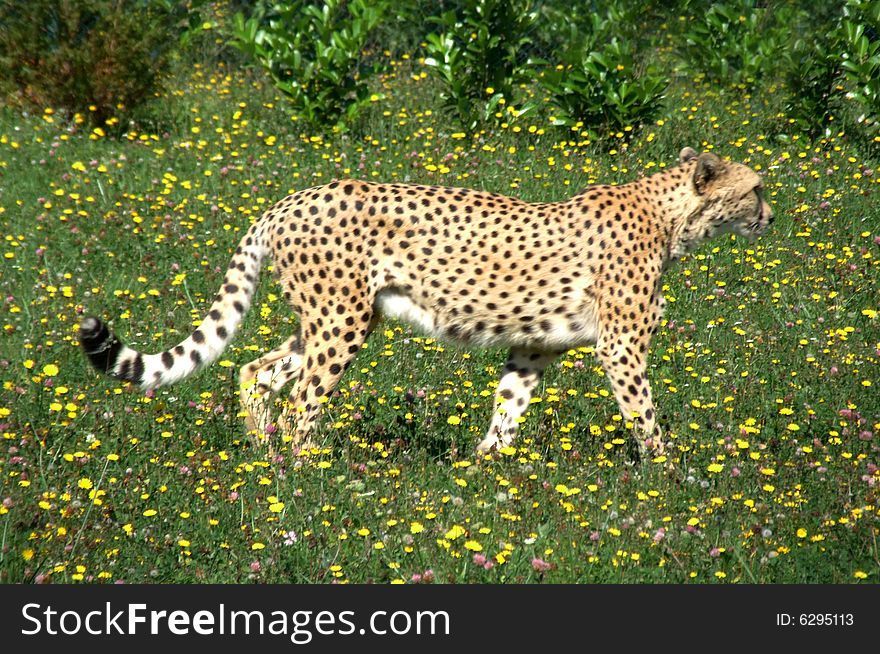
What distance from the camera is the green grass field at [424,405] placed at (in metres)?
4.39

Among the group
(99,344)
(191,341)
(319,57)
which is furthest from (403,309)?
(319,57)

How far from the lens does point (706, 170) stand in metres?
5.77

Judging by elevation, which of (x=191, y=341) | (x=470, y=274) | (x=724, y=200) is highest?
(x=724, y=200)

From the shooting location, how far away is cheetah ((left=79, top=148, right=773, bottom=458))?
5.53 meters

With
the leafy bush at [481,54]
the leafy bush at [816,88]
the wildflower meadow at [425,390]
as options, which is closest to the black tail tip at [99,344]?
the wildflower meadow at [425,390]

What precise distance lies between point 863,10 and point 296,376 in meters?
6.42

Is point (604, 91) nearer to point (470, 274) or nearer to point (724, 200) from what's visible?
point (724, 200)

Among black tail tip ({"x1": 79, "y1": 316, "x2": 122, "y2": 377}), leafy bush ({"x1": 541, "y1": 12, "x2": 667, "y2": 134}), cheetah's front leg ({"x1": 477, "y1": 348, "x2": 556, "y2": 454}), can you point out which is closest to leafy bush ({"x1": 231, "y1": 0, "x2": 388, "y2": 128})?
leafy bush ({"x1": 541, "y1": 12, "x2": 667, "y2": 134})

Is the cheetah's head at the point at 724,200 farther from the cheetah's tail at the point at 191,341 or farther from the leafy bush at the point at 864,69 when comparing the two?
the leafy bush at the point at 864,69

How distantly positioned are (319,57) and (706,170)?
4923mm

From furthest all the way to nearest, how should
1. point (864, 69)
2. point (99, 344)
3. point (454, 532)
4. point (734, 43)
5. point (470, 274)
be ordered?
1. point (734, 43)
2. point (864, 69)
3. point (470, 274)
4. point (99, 344)
5. point (454, 532)

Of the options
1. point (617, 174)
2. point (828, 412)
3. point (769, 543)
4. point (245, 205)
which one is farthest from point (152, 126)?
point (769, 543)

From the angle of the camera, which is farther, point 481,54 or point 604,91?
point 481,54

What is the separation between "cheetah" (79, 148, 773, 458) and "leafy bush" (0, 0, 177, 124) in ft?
16.1
